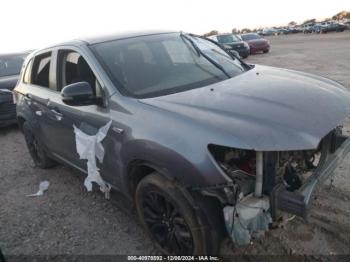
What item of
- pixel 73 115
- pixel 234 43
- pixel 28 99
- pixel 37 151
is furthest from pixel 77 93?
pixel 234 43

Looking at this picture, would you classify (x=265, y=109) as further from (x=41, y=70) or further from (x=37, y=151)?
(x=37, y=151)

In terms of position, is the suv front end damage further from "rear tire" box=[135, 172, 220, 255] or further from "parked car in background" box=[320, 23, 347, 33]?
"parked car in background" box=[320, 23, 347, 33]

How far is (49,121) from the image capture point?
173 inches

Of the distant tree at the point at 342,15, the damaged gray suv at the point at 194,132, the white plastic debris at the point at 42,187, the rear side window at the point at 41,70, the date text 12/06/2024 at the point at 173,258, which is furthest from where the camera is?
the distant tree at the point at 342,15

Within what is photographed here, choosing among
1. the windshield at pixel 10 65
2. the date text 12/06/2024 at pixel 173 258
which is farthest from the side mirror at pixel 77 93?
the windshield at pixel 10 65

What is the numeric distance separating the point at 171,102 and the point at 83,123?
108 cm

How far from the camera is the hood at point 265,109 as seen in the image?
7.86ft

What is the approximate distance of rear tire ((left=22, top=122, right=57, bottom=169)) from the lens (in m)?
5.23

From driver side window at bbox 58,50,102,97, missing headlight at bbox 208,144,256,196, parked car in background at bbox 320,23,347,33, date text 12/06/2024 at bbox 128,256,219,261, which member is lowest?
parked car in background at bbox 320,23,347,33

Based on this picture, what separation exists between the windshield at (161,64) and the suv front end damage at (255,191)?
0.91 meters

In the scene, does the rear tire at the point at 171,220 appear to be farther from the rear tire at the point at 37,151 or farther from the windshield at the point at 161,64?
the rear tire at the point at 37,151

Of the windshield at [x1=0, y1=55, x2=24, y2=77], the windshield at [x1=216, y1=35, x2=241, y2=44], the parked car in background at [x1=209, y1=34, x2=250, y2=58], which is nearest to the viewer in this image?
the windshield at [x1=0, y1=55, x2=24, y2=77]

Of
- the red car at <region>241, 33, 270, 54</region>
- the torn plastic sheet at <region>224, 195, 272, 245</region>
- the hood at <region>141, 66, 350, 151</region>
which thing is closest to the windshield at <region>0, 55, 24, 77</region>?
the hood at <region>141, 66, 350, 151</region>

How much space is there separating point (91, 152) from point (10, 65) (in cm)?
692
